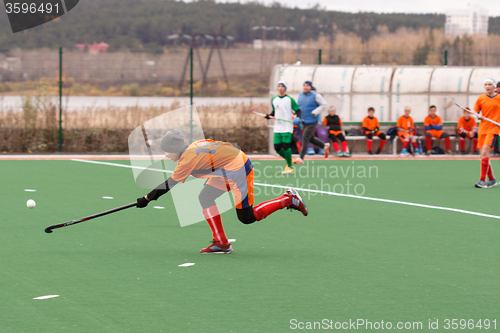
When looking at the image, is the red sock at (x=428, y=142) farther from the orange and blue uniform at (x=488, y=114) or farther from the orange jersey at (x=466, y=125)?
the orange and blue uniform at (x=488, y=114)

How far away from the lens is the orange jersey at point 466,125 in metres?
19.2

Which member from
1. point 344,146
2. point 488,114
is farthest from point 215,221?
point 344,146

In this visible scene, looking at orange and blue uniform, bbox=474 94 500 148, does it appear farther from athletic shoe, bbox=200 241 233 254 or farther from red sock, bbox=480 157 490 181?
athletic shoe, bbox=200 241 233 254

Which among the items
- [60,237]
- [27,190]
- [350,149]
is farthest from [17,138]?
[60,237]

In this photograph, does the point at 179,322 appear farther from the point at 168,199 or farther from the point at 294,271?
the point at 168,199

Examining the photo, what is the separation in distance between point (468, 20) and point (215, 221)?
110 metres

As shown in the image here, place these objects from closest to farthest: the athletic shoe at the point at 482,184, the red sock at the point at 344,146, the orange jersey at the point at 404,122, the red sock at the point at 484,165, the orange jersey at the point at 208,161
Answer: the orange jersey at the point at 208,161, the red sock at the point at 484,165, the athletic shoe at the point at 482,184, the red sock at the point at 344,146, the orange jersey at the point at 404,122

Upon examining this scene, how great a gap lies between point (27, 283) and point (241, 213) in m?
2.25

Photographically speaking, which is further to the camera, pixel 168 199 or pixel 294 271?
pixel 168 199

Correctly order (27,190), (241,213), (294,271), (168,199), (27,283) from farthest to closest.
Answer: (27,190) < (168,199) < (241,213) < (294,271) < (27,283)

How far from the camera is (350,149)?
65.6ft

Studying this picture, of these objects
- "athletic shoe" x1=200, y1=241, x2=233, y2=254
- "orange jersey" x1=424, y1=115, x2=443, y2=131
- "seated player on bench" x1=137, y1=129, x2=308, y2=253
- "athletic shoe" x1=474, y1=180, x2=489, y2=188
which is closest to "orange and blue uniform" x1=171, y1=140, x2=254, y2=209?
"seated player on bench" x1=137, y1=129, x2=308, y2=253

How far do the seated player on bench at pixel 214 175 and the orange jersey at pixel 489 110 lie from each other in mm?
6082

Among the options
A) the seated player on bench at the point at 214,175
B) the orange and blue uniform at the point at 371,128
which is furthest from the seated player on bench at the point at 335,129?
the seated player on bench at the point at 214,175
